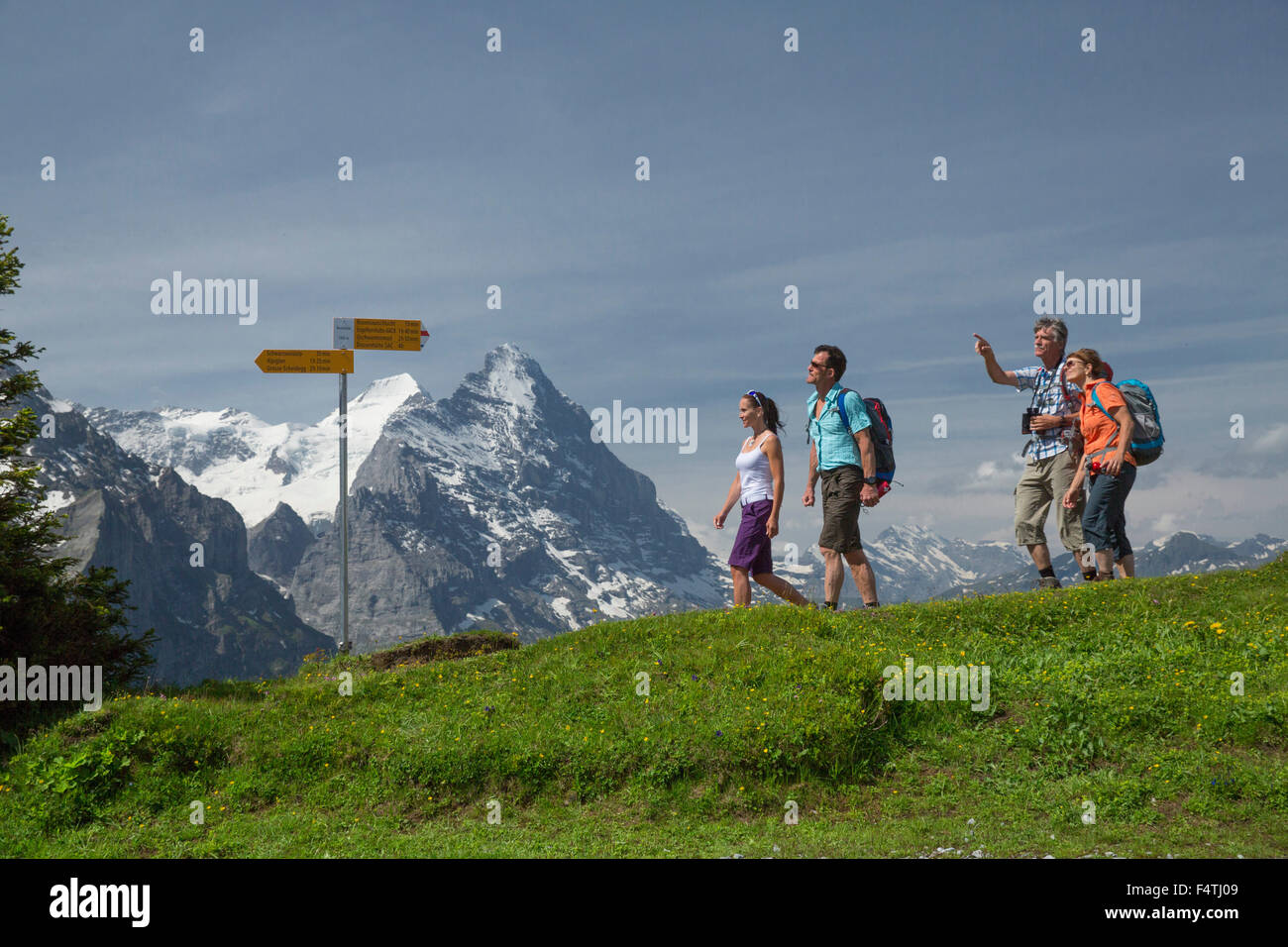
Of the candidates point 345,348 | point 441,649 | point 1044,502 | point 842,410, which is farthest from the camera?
point 345,348

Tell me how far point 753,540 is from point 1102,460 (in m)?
5.42

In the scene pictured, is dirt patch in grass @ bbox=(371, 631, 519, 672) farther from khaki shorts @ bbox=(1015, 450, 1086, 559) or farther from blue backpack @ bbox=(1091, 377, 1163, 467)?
blue backpack @ bbox=(1091, 377, 1163, 467)

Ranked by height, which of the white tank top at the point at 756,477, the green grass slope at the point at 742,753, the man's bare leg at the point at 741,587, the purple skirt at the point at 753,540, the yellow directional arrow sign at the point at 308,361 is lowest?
the green grass slope at the point at 742,753

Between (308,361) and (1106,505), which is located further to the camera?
(308,361)

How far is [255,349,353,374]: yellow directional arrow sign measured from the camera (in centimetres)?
1709

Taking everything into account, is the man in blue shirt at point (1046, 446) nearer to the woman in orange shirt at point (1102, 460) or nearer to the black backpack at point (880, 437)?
the woman in orange shirt at point (1102, 460)

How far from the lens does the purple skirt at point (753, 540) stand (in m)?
13.6

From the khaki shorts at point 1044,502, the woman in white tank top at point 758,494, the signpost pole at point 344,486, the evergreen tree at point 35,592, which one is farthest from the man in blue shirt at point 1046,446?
the evergreen tree at point 35,592

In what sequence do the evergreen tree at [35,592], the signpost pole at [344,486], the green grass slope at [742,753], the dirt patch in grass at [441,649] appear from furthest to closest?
the signpost pole at [344,486] → the dirt patch in grass at [441,649] → the evergreen tree at [35,592] → the green grass slope at [742,753]

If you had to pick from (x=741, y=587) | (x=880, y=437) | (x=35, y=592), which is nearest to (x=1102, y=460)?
(x=880, y=437)

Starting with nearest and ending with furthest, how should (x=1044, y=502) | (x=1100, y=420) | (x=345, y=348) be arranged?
(x=1100, y=420) → (x=1044, y=502) → (x=345, y=348)

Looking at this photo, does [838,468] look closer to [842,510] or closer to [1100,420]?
[842,510]

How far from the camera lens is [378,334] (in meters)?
17.4
